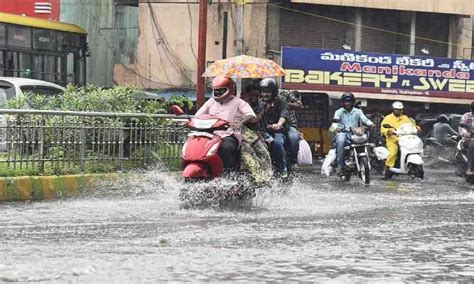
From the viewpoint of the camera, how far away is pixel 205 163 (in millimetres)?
8523

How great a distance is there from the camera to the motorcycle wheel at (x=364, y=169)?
43.0ft

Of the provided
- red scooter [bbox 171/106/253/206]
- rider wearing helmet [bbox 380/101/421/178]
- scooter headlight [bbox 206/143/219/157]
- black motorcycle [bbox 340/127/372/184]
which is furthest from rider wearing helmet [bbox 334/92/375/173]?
scooter headlight [bbox 206/143/219/157]

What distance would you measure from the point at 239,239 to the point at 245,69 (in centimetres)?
450

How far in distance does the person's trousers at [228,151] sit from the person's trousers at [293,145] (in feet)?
6.58

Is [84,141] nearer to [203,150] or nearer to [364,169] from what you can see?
[203,150]

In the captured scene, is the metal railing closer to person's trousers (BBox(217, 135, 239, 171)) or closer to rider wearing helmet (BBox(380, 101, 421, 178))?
person's trousers (BBox(217, 135, 239, 171))

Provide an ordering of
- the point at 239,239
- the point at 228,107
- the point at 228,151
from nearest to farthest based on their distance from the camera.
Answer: the point at 239,239
the point at 228,151
the point at 228,107

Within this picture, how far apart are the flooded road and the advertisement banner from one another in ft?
44.9

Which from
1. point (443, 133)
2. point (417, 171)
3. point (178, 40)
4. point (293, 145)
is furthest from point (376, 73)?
point (293, 145)

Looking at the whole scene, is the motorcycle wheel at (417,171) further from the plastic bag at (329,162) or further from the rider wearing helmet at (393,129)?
the plastic bag at (329,162)

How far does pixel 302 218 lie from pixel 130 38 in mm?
23826

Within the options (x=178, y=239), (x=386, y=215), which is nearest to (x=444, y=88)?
(x=386, y=215)

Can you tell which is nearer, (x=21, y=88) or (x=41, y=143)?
(x=41, y=143)

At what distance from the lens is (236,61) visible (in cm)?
1099
